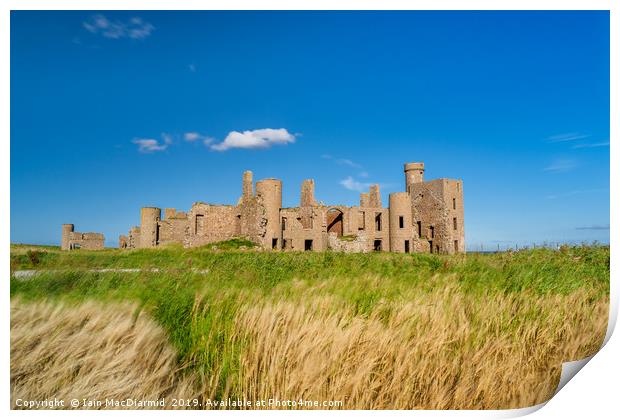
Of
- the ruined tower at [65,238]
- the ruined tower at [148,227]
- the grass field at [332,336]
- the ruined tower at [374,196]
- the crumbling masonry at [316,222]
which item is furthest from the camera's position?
the ruined tower at [374,196]

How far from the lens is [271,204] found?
26.3 metres

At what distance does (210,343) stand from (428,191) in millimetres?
28467

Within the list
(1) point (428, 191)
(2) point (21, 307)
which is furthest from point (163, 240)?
(2) point (21, 307)

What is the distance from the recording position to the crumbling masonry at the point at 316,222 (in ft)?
86.3

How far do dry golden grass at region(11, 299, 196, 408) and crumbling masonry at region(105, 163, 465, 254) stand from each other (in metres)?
21.8

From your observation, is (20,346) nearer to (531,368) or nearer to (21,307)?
(21,307)

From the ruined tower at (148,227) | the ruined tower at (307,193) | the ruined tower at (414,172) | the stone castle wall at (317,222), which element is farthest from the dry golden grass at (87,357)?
the ruined tower at (414,172)

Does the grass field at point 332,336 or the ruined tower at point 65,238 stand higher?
the ruined tower at point 65,238

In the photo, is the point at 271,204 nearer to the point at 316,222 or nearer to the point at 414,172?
the point at 316,222

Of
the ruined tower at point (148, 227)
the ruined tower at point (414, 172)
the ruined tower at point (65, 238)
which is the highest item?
the ruined tower at point (414, 172)

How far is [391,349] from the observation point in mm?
3477

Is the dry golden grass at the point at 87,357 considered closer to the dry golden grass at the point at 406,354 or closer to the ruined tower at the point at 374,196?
the dry golden grass at the point at 406,354
